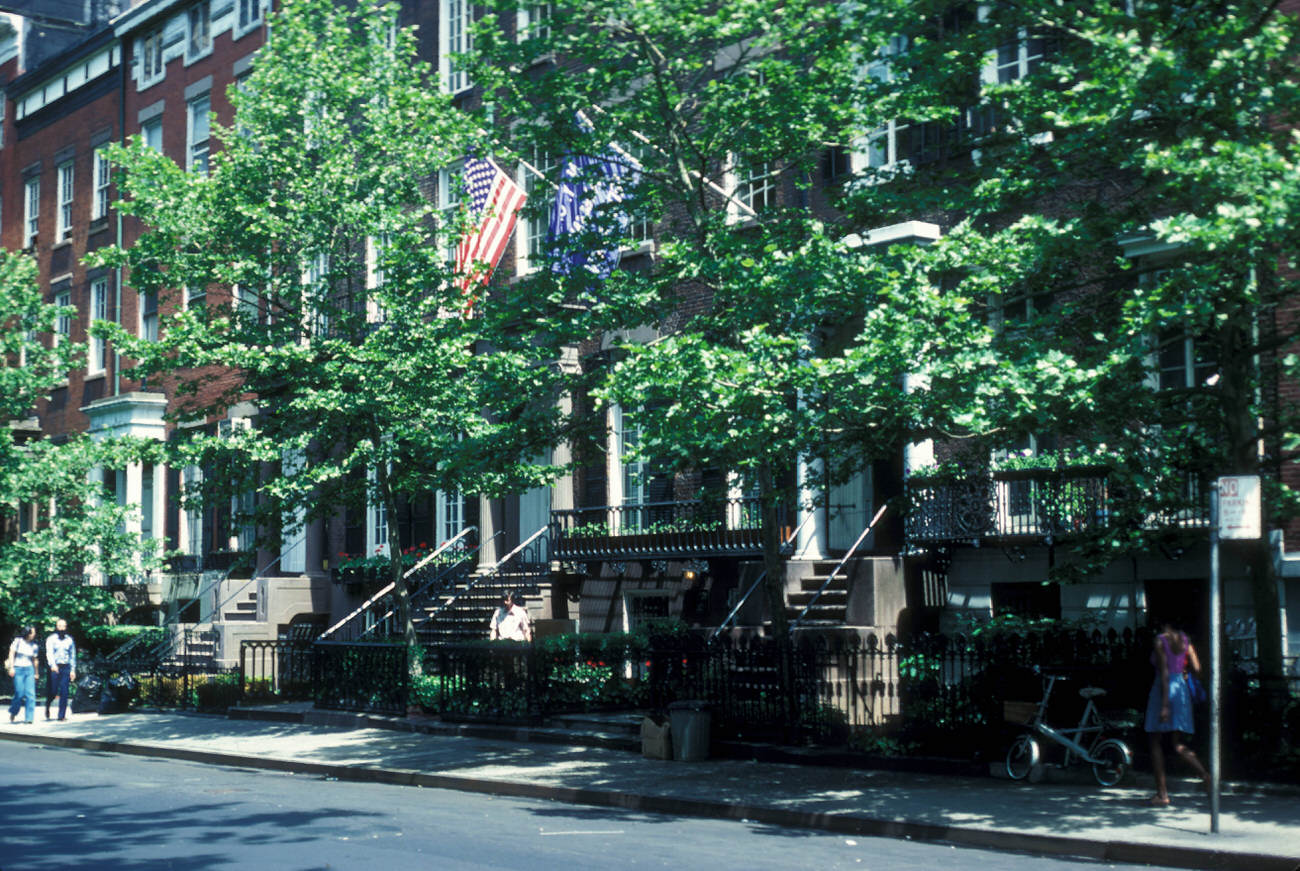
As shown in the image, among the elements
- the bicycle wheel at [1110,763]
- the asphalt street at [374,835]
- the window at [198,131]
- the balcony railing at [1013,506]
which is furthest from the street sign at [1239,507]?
the window at [198,131]

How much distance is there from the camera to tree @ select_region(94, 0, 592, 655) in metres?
22.6

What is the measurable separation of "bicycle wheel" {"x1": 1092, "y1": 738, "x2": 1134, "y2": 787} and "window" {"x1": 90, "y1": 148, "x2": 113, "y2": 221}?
105 feet

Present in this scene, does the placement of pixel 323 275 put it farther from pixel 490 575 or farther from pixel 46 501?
pixel 46 501

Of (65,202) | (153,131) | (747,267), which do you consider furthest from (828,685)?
(65,202)

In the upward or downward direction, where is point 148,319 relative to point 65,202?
downward

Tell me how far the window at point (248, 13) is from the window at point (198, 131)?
2033 millimetres

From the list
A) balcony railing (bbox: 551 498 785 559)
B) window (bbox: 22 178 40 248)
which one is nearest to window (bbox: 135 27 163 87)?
window (bbox: 22 178 40 248)

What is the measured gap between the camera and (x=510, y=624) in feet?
78.1

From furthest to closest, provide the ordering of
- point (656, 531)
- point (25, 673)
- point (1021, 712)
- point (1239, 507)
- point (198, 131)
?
point (198, 131), point (25, 673), point (656, 531), point (1021, 712), point (1239, 507)

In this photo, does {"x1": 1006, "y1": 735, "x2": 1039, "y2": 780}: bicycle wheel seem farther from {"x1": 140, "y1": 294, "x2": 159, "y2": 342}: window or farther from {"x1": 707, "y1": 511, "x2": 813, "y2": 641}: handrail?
{"x1": 140, "y1": 294, "x2": 159, "y2": 342}: window

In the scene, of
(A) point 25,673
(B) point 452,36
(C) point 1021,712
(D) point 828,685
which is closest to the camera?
(C) point 1021,712

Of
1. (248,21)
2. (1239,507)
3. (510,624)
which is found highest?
(248,21)

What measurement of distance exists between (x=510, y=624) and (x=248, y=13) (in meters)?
19.2

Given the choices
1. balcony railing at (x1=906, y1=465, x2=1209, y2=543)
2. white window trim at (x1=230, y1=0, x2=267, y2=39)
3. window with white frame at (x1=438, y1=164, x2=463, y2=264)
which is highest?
white window trim at (x1=230, y1=0, x2=267, y2=39)
